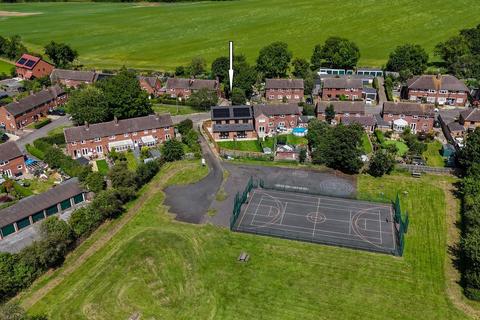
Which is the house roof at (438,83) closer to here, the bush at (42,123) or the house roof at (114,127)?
the house roof at (114,127)

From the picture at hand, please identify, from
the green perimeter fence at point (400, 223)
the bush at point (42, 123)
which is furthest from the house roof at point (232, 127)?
the bush at point (42, 123)

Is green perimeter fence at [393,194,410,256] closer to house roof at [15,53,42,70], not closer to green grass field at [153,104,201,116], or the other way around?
green grass field at [153,104,201,116]

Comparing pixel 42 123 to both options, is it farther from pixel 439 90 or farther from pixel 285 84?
pixel 439 90

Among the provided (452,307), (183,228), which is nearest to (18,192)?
(183,228)

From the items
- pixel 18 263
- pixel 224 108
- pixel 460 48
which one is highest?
pixel 460 48

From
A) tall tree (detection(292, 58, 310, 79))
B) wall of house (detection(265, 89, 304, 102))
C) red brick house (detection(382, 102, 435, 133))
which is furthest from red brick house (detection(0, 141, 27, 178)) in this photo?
tall tree (detection(292, 58, 310, 79))

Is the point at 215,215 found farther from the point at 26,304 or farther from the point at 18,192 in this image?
the point at 18,192
